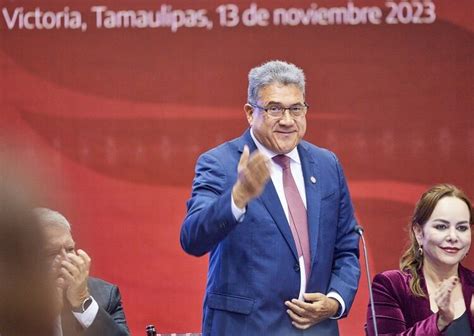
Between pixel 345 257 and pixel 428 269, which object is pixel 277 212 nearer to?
pixel 345 257

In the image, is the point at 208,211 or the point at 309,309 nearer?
the point at 208,211

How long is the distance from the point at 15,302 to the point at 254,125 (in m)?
2.11

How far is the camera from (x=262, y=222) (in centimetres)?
293

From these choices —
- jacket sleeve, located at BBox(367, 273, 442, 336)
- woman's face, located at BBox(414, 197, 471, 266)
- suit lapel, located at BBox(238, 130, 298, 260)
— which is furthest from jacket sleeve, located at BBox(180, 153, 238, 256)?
woman's face, located at BBox(414, 197, 471, 266)

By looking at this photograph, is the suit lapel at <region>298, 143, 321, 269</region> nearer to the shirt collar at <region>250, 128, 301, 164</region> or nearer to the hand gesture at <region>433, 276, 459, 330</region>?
the shirt collar at <region>250, 128, 301, 164</region>

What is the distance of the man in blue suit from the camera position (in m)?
2.92

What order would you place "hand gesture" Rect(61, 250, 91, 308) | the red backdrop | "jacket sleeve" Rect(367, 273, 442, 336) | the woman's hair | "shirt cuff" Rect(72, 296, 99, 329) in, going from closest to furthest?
"hand gesture" Rect(61, 250, 91, 308) < "shirt cuff" Rect(72, 296, 99, 329) < "jacket sleeve" Rect(367, 273, 442, 336) < the woman's hair < the red backdrop

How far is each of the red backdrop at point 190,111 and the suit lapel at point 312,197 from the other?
1.54 metres

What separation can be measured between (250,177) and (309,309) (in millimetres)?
543

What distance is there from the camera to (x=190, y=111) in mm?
4617

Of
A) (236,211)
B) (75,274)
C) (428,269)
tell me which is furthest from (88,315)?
(428,269)

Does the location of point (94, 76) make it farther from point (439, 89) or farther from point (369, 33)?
point (439, 89)

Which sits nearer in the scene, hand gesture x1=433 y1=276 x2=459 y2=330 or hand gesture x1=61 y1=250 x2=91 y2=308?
hand gesture x1=61 y1=250 x2=91 y2=308

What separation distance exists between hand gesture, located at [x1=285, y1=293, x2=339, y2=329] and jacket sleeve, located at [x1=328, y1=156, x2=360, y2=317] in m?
0.07
